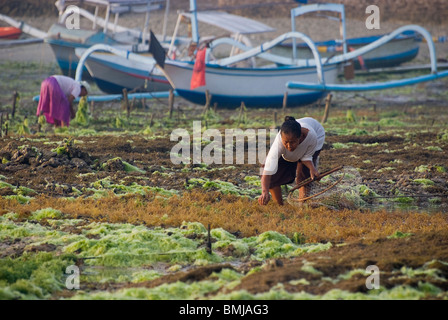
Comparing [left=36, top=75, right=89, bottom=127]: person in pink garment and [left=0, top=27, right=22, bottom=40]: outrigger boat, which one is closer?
[left=36, top=75, right=89, bottom=127]: person in pink garment

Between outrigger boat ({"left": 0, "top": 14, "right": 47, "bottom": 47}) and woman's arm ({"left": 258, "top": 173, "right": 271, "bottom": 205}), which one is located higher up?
outrigger boat ({"left": 0, "top": 14, "right": 47, "bottom": 47})

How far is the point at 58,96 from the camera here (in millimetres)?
15734

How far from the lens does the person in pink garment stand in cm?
1565

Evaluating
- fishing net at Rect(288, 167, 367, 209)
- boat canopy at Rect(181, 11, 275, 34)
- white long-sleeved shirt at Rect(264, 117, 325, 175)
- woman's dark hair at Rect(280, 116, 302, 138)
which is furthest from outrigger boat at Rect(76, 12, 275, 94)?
woman's dark hair at Rect(280, 116, 302, 138)

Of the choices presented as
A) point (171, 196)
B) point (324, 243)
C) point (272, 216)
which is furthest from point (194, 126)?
point (324, 243)

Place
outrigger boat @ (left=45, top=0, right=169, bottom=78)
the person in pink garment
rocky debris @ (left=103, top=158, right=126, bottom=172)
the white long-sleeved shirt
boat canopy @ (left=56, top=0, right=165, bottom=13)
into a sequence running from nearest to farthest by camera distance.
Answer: the white long-sleeved shirt → rocky debris @ (left=103, top=158, right=126, bottom=172) → the person in pink garment → outrigger boat @ (left=45, top=0, right=169, bottom=78) → boat canopy @ (left=56, top=0, right=165, bottom=13)

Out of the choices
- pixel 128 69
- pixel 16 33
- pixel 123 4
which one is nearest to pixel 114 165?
pixel 128 69

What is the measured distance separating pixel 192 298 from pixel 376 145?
957 cm

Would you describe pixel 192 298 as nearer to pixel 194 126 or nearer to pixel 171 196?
pixel 171 196

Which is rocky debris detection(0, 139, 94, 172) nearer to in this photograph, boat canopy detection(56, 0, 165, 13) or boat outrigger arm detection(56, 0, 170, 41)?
boat outrigger arm detection(56, 0, 170, 41)

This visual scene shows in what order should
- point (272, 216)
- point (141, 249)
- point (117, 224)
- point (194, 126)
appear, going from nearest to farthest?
1. point (141, 249)
2. point (117, 224)
3. point (272, 216)
4. point (194, 126)

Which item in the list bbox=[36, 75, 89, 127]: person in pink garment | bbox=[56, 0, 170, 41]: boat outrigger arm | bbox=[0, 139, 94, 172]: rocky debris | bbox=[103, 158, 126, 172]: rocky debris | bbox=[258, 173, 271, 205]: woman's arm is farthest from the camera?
bbox=[56, 0, 170, 41]: boat outrigger arm

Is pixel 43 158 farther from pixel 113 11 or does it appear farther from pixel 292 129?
pixel 113 11

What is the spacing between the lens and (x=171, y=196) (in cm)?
989
